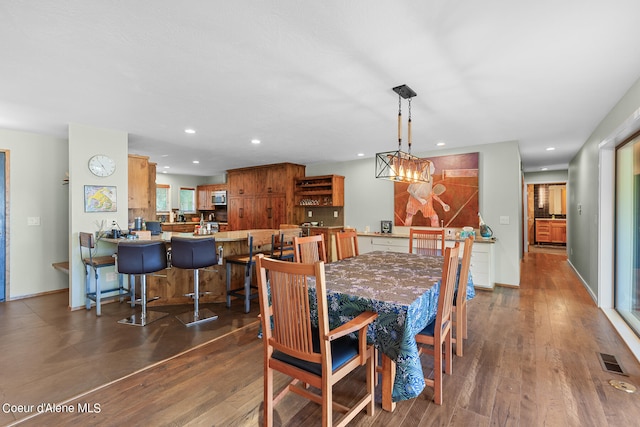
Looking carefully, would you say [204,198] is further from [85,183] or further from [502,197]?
[502,197]

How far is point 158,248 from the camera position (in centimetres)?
348

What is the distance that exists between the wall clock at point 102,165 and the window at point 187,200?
5.70 meters

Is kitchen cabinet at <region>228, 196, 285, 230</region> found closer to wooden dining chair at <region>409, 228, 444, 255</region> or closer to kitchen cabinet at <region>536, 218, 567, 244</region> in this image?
wooden dining chair at <region>409, 228, 444, 255</region>

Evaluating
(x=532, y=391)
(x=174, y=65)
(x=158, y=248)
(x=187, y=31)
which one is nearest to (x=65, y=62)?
(x=174, y=65)

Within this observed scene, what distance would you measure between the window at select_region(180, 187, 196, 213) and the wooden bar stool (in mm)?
5801

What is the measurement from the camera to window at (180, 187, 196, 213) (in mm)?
9781

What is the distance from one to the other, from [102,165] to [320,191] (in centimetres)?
406

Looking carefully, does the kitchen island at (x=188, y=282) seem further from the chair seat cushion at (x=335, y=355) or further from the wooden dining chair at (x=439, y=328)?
the wooden dining chair at (x=439, y=328)

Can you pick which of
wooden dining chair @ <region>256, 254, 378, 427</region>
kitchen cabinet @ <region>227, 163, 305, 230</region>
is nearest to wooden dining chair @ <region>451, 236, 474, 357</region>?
wooden dining chair @ <region>256, 254, 378, 427</region>

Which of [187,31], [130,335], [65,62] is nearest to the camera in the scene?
[187,31]

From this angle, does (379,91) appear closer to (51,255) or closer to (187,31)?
(187,31)

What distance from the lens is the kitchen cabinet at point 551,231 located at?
32.4 ft

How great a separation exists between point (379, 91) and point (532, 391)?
8.74 ft

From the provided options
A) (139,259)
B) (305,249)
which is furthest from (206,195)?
(305,249)
